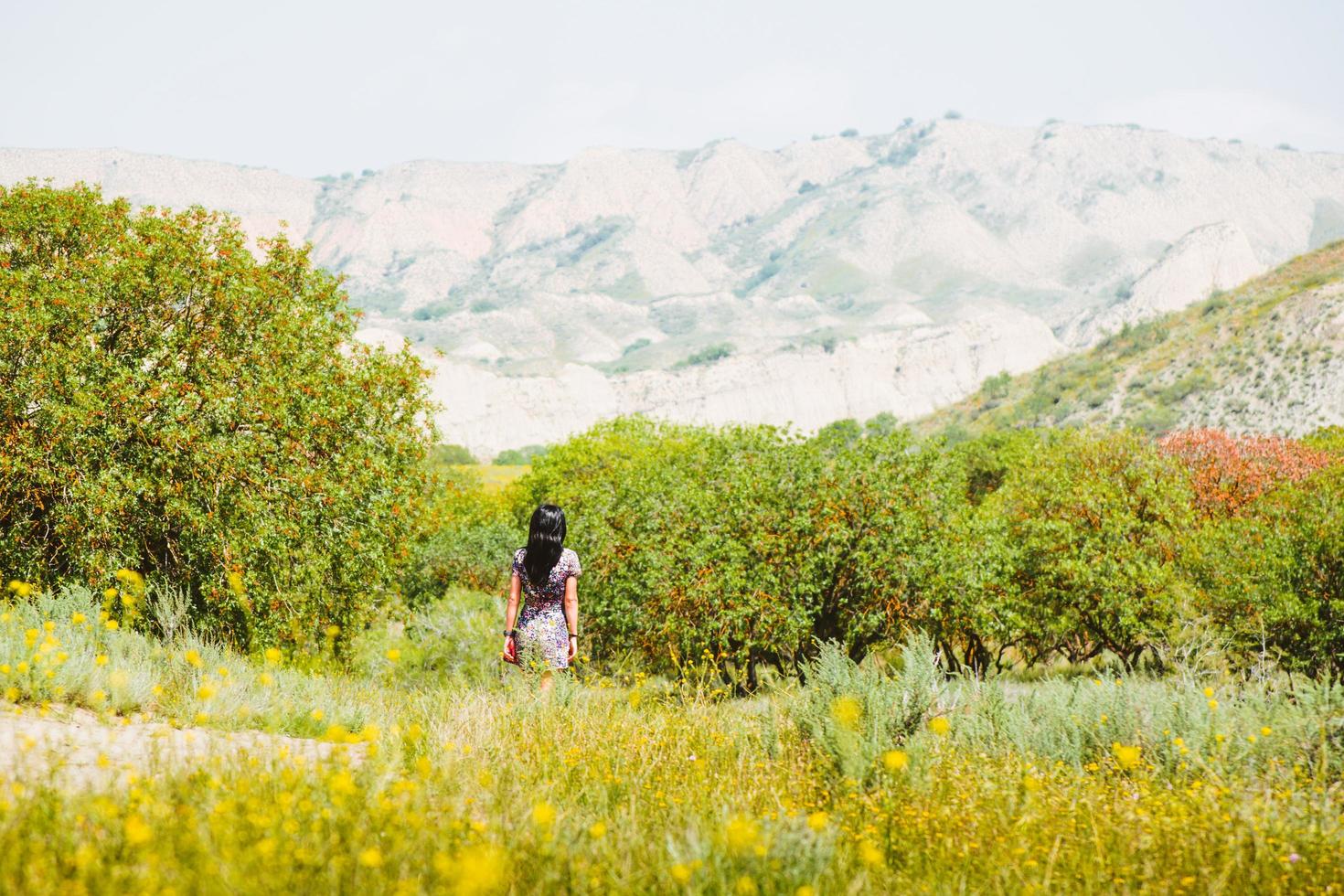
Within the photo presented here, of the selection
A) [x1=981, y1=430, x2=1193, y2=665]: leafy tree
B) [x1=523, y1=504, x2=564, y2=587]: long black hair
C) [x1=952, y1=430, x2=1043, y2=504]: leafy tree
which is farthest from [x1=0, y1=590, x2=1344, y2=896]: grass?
[x1=952, y1=430, x2=1043, y2=504]: leafy tree

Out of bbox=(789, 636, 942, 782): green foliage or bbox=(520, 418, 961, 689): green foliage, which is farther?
bbox=(520, 418, 961, 689): green foliage

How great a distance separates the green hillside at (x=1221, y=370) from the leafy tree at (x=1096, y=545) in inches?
1440

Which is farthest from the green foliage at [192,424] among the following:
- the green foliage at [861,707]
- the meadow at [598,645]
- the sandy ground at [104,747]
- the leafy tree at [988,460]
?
the leafy tree at [988,460]

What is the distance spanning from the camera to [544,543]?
26.0 feet

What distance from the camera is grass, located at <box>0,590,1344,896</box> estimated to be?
10.3ft

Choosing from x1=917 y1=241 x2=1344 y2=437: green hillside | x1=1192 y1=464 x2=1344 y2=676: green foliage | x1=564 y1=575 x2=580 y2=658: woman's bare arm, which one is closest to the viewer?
x1=564 y1=575 x2=580 y2=658: woman's bare arm

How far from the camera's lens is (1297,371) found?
168 feet

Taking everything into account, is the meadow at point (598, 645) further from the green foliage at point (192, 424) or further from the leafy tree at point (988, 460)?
the leafy tree at point (988, 460)

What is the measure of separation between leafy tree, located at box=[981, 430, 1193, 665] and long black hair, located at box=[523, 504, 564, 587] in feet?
36.4

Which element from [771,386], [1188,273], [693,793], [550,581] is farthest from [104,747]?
[1188,273]

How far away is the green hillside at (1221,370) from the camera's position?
164 feet

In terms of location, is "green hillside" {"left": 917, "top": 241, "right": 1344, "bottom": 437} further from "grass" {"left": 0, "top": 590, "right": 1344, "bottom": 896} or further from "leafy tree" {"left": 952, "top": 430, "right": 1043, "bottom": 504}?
"grass" {"left": 0, "top": 590, "right": 1344, "bottom": 896}

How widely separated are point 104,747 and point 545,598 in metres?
4.00

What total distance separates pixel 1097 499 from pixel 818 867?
57.7 ft
